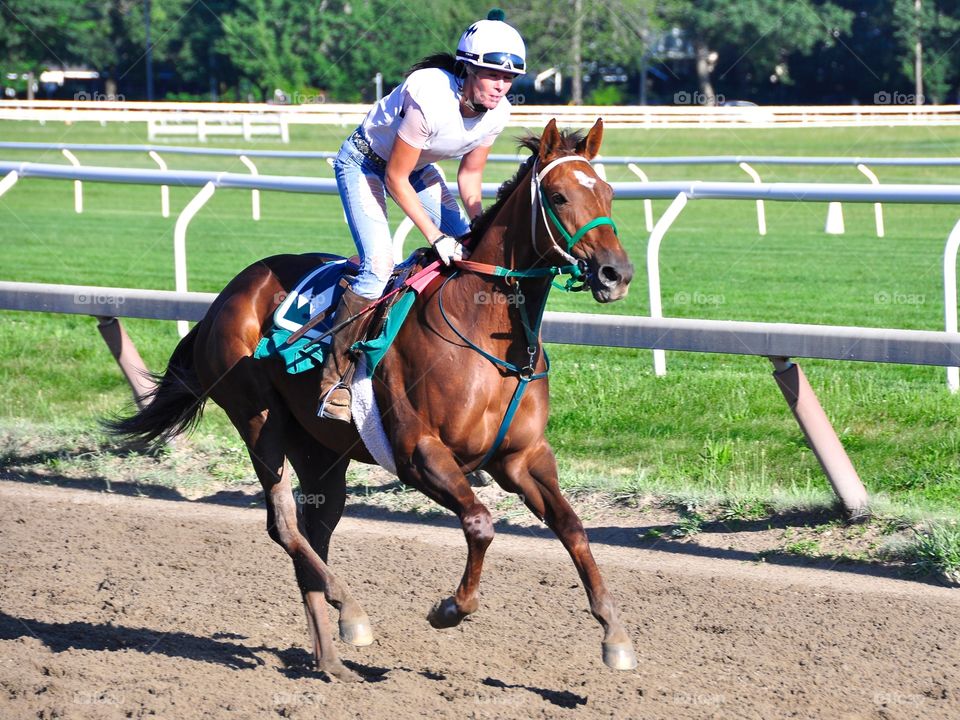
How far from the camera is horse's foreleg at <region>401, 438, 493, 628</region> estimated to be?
3.89 metres

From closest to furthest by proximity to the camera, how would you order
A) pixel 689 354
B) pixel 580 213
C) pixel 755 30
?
pixel 580 213 → pixel 689 354 → pixel 755 30

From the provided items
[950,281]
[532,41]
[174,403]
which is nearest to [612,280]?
[174,403]

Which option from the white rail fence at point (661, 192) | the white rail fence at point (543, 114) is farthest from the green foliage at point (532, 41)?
the white rail fence at point (661, 192)

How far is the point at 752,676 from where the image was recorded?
3926 mm

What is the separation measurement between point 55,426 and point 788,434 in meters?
4.29

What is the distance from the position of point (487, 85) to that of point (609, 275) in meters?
0.88

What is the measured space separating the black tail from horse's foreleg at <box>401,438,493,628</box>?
158 cm

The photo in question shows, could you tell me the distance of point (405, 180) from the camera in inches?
164

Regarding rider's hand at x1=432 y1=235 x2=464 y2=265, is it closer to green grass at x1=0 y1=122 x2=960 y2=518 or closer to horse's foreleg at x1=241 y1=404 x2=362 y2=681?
horse's foreleg at x1=241 y1=404 x2=362 y2=681

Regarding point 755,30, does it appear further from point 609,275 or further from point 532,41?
point 609,275

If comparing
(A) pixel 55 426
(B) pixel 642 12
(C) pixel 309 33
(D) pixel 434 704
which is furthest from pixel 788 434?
(B) pixel 642 12

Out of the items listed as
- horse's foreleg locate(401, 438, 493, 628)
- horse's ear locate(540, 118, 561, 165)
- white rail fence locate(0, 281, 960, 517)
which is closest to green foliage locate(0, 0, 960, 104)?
white rail fence locate(0, 281, 960, 517)

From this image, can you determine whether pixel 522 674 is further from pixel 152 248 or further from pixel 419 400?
pixel 152 248

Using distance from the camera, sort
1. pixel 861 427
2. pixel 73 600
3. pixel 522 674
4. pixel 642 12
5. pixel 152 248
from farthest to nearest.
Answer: pixel 642 12
pixel 152 248
pixel 861 427
pixel 73 600
pixel 522 674
